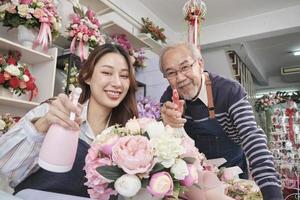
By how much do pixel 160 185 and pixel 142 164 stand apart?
5cm

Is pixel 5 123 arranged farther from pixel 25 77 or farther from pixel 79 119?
pixel 79 119

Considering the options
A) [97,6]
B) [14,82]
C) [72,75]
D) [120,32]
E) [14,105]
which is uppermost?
[97,6]

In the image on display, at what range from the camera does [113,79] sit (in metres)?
1.14

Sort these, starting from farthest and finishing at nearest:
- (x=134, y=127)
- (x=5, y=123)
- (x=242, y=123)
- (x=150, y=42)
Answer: (x=150, y=42), (x=5, y=123), (x=242, y=123), (x=134, y=127)

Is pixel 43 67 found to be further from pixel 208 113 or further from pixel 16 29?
pixel 208 113

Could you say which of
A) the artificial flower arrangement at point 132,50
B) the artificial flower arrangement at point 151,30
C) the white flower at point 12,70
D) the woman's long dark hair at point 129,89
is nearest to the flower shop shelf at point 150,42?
the artificial flower arrangement at point 151,30

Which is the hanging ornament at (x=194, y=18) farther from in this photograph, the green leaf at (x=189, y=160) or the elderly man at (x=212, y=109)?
the green leaf at (x=189, y=160)

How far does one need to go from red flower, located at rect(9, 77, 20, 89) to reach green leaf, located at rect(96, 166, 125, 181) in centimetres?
137

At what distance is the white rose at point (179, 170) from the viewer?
1.95 ft

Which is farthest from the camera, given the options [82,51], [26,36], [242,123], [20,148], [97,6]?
[97,6]

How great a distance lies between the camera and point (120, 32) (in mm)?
2906

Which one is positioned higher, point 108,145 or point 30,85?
point 30,85

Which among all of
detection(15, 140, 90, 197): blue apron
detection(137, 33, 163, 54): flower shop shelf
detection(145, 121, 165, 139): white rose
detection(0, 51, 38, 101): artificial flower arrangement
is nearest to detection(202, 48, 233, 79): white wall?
detection(137, 33, 163, 54): flower shop shelf

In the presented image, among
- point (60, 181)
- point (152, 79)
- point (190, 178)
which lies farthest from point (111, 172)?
point (152, 79)
